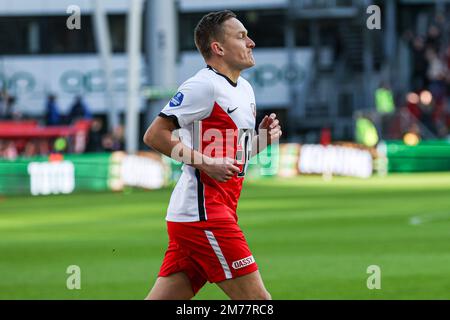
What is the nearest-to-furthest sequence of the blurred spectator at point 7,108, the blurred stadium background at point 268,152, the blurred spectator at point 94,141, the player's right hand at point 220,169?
the player's right hand at point 220,169
the blurred stadium background at point 268,152
the blurred spectator at point 94,141
the blurred spectator at point 7,108

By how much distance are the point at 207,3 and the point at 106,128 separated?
7.84 m

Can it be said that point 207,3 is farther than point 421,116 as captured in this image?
Yes

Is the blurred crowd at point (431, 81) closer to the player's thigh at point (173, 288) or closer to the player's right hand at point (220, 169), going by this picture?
the player's thigh at point (173, 288)

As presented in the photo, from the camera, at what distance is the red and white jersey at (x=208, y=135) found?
884 cm

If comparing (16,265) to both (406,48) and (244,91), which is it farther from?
(406,48)

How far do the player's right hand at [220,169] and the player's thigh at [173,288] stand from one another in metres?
0.79

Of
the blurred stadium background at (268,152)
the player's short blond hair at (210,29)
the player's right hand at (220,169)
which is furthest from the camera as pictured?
the blurred stadium background at (268,152)

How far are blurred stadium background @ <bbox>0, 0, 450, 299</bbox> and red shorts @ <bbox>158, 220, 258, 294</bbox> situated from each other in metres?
4.70

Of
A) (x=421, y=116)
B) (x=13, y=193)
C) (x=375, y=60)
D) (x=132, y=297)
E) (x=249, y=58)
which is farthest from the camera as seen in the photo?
(x=375, y=60)

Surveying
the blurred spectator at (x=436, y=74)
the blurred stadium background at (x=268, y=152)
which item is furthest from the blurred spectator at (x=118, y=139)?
the blurred spectator at (x=436, y=74)

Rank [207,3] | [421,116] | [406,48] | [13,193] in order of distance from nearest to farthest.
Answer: [13,193], [421,116], [406,48], [207,3]

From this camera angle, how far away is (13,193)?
3309cm

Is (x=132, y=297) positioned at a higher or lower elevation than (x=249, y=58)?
lower

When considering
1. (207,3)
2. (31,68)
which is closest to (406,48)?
(207,3)
